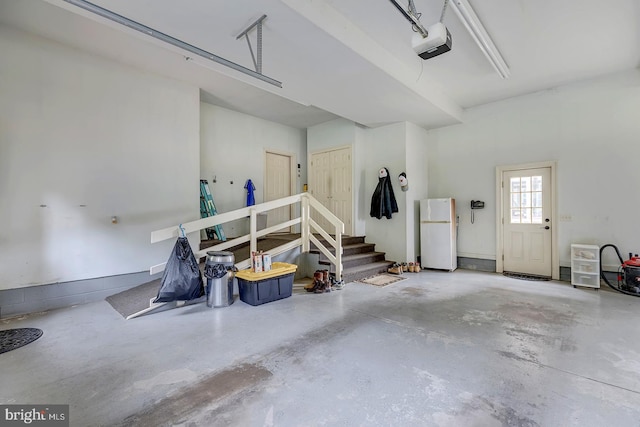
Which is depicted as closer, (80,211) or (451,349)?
(451,349)

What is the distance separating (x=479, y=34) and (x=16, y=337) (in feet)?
20.6

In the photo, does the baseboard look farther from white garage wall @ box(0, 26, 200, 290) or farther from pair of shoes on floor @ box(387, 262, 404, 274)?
pair of shoes on floor @ box(387, 262, 404, 274)

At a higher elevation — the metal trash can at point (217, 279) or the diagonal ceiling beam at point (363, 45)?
the diagonal ceiling beam at point (363, 45)

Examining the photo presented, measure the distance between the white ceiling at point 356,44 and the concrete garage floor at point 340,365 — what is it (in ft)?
10.4

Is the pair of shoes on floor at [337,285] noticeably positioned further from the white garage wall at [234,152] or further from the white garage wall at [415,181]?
the white garage wall at [234,152]

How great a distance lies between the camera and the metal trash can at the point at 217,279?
388cm

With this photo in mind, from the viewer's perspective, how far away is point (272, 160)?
287 inches

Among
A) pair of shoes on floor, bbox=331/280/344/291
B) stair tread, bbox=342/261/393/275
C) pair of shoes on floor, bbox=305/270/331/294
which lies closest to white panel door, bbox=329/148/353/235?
stair tread, bbox=342/261/393/275

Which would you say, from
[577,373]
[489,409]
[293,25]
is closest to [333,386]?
[489,409]

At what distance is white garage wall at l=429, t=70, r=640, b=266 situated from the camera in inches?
187

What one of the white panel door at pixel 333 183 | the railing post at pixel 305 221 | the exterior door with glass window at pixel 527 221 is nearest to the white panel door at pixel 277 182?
the white panel door at pixel 333 183

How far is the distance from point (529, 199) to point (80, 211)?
308 inches

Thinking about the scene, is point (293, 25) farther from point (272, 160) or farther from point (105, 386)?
point (272, 160)

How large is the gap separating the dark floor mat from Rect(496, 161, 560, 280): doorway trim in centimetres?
641
